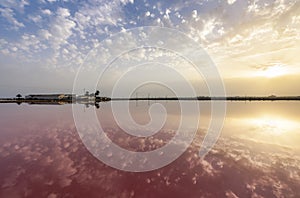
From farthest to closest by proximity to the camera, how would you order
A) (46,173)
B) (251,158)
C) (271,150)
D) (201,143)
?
(201,143)
(271,150)
(251,158)
(46,173)

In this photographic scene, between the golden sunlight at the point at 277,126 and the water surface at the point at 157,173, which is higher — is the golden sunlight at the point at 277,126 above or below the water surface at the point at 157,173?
above

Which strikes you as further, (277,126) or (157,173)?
(277,126)

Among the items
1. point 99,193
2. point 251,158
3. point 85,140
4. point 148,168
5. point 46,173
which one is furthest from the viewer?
point 85,140

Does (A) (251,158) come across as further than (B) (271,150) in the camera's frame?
No

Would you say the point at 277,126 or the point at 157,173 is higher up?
the point at 277,126

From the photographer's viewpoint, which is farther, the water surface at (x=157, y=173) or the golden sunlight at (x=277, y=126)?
the golden sunlight at (x=277, y=126)

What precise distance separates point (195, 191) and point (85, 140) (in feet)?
29.7

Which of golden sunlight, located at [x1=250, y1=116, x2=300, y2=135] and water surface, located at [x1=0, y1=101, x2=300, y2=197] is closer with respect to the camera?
water surface, located at [x1=0, y1=101, x2=300, y2=197]

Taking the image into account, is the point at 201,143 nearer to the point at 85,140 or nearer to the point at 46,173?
the point at 85,140

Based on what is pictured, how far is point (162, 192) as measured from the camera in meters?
5.81

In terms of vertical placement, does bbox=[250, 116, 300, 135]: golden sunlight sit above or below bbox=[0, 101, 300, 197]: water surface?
above

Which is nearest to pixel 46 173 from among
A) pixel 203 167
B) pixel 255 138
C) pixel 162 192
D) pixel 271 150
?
pixel 162 192

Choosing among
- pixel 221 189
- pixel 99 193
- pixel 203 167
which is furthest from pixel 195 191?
pixel 99 193

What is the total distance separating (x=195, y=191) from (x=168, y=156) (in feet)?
11.4
